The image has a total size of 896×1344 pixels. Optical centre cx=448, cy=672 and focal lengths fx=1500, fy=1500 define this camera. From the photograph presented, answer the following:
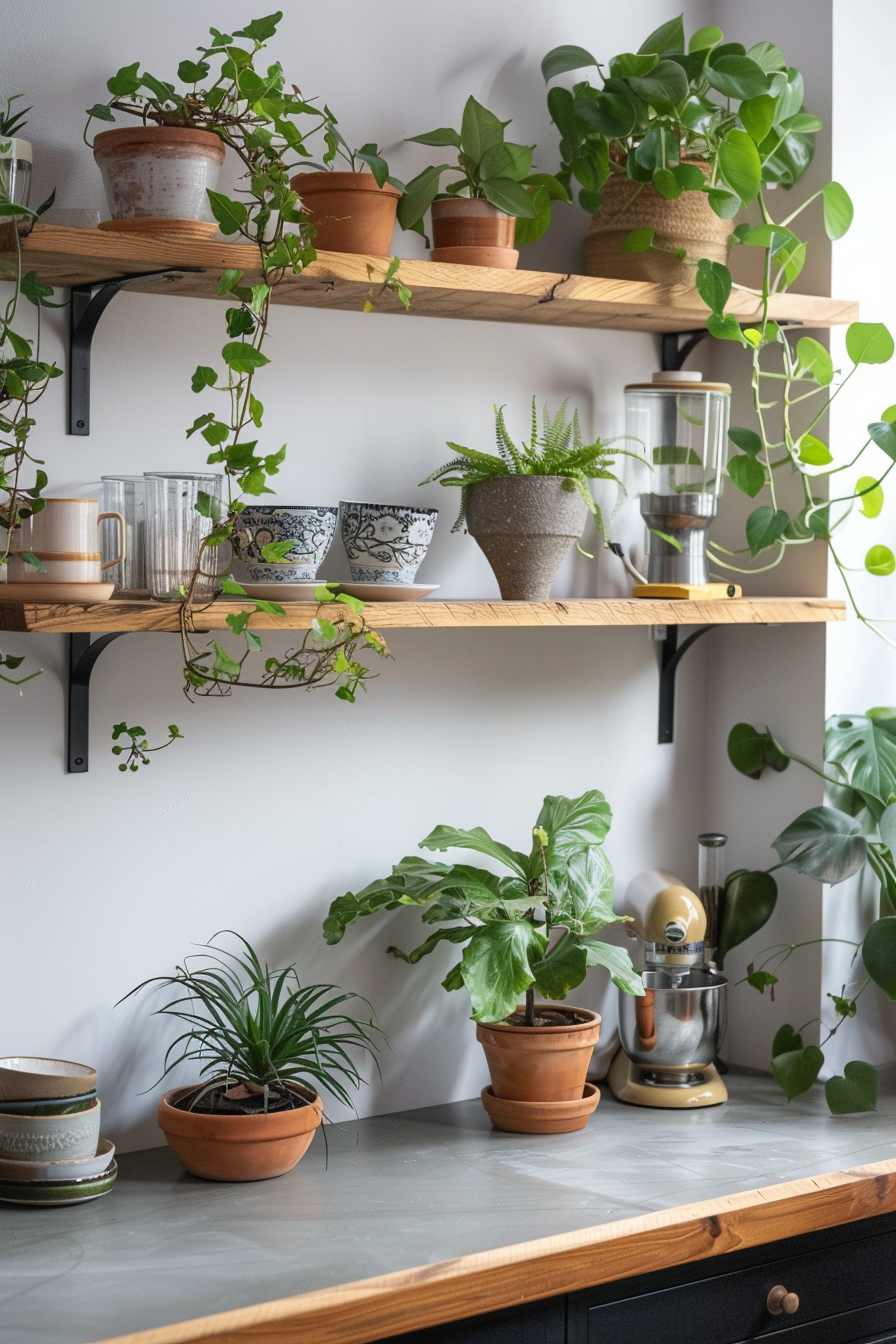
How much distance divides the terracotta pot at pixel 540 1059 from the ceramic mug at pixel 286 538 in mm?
713

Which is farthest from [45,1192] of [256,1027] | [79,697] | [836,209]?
[836,209]

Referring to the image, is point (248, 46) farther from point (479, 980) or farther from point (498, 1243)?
point (498, 1243)

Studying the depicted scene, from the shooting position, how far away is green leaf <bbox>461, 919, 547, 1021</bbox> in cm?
199

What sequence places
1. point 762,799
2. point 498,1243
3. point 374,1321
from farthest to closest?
point 762,799, point 498,1243, point 374,1321

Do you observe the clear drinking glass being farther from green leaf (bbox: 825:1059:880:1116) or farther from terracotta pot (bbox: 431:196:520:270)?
green leaf (bbox: 825:1059:880:1116)

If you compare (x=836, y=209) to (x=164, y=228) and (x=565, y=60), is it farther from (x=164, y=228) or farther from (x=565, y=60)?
(x=164, y=228)

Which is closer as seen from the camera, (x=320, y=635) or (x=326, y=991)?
(x=320, y=635)

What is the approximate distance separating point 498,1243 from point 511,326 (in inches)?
53.0

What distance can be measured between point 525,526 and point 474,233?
0.41m

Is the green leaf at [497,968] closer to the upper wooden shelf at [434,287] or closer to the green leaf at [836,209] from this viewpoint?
the upper wooden shelf at [434,287]

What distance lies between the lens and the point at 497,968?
2018 millimetres

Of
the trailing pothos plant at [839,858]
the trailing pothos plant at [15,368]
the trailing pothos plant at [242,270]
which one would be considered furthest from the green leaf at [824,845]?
the trailing pothos plant at [15,368]

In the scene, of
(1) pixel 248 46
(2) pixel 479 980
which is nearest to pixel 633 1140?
(2) pixel 479 980

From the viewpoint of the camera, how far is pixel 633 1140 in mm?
2084
